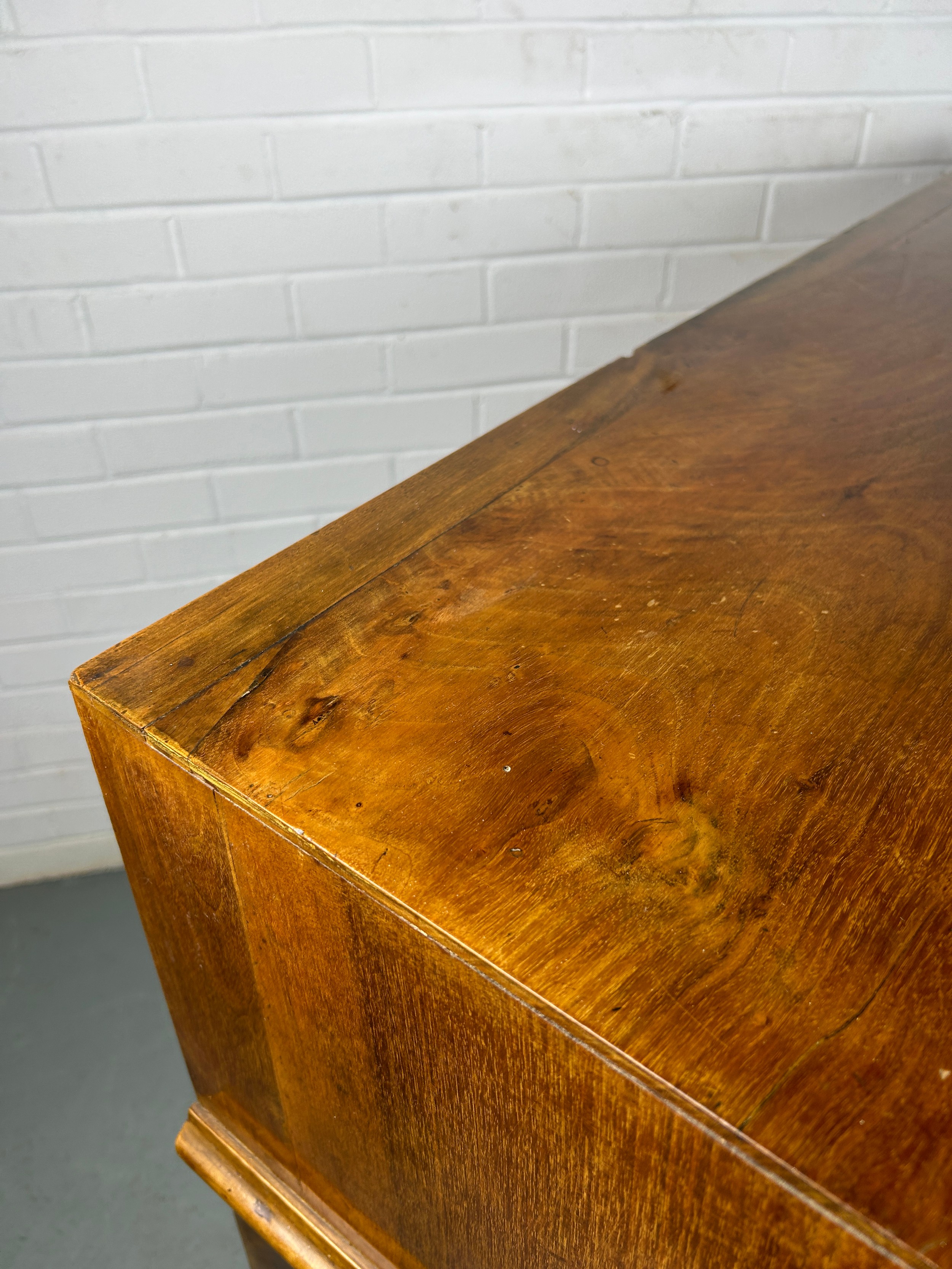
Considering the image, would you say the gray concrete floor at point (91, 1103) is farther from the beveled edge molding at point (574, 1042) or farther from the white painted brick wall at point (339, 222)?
the beveled edge molding at point (574, 1042)

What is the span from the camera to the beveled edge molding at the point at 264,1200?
20.3 inches

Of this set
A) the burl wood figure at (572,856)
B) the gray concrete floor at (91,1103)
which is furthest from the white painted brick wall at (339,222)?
the burl wood figure at (572,856)

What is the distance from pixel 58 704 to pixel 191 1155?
944 mm

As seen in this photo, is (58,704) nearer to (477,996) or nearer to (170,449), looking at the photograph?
(170,449)

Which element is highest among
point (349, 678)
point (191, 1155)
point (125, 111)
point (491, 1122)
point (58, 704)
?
point (125, 111)

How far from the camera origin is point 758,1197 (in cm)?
28

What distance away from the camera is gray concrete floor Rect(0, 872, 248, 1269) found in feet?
3.56

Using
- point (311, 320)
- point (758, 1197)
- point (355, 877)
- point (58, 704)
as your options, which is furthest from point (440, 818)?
point (58, 704)

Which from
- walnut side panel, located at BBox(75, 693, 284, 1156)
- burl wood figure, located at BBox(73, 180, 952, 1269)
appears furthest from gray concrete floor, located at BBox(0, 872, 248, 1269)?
walnut side panel, located at BBox(75, 693, 284, 1156)

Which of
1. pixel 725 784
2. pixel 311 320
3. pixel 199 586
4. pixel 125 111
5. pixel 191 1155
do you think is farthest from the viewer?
pixel 199 586

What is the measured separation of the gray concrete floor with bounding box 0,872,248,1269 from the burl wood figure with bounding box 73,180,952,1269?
58cm

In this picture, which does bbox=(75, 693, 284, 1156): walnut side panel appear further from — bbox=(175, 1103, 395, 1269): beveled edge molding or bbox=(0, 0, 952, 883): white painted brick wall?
bbox=(0, 0, 952, 883): white painted brick wall

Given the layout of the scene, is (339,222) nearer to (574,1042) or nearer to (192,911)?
(192,911)

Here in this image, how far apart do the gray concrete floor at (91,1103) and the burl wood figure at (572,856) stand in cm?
58
